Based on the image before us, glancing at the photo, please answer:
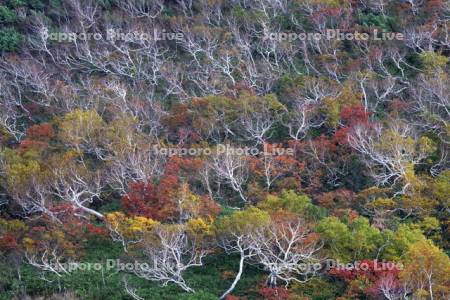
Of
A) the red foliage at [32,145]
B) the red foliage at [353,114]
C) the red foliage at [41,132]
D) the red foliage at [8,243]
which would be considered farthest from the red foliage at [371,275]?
the red foliage at [41,132]

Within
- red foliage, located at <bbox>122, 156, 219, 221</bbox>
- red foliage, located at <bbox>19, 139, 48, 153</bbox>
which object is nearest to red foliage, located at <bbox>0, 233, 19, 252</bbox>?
red foliage, located at <bbox>122, 156, 219, 221</bbox>

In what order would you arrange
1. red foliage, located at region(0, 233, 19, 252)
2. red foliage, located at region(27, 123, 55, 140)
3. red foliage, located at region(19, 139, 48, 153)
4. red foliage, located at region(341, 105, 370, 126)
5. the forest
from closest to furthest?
the forest
red foliage, located at region(0, 233, 19, 252)
red foliage, located at region(19, 139, 48, 153)
red foliage, located at region(341, 105, 370, 126)
red foliage, located at region(27, 123, 55, 140)

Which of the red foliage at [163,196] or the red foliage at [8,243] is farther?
the red foliage at [163,196]

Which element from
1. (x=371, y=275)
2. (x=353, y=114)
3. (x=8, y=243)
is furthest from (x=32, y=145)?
(x=371, y=275)

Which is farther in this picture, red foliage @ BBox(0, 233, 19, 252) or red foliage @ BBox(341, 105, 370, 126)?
red foliage @ BBox(341, 105, 370, 126)

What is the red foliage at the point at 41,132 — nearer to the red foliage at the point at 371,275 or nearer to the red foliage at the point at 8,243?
the red foliage at the point at 8,243

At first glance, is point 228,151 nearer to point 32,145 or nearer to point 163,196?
point 163,196

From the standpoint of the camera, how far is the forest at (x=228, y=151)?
36.8 m

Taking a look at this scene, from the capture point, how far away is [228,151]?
42.1m

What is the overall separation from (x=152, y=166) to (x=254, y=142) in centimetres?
629

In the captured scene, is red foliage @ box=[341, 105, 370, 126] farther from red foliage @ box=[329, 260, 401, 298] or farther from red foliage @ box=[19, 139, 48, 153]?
red foliage @ box=[19, 139, 48, 153]

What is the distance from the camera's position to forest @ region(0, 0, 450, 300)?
121 ft

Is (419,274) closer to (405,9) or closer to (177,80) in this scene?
(177,80)

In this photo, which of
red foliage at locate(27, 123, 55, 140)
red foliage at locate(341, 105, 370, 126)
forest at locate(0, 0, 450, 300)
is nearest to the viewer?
forest at locate(0, 0, 450, 300)
